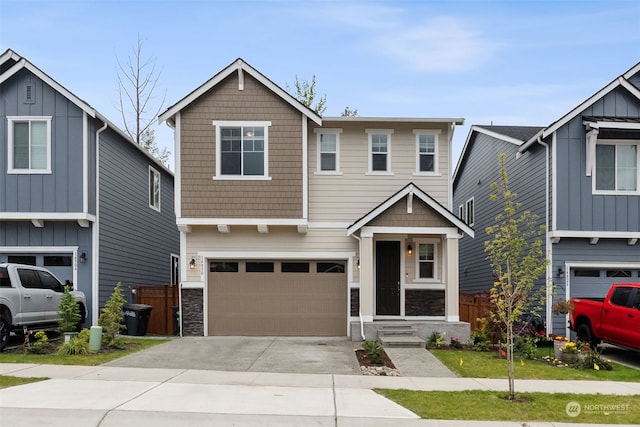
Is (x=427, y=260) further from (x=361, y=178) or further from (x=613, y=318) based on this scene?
(x=613, y=318)

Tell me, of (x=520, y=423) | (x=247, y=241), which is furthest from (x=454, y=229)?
(x=520, y=423)

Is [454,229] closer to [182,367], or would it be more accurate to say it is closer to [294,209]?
[294,209]

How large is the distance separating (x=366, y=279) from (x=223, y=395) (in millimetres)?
7753

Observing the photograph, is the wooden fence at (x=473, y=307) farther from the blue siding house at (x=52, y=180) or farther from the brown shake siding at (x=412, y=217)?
the blue siding house at (x=52, y=180)

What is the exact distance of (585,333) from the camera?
1445 cm

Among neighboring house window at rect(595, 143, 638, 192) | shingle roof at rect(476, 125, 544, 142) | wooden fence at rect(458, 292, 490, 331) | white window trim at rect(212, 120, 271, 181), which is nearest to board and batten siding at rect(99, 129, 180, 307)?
white window trim at rect(212, 120, 271, 181)

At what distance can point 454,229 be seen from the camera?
16.0 m

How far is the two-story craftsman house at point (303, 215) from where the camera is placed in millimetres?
16266

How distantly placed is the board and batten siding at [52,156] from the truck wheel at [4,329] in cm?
388

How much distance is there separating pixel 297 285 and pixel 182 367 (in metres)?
6.24

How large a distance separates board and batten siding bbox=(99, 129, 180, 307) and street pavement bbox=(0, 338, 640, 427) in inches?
249

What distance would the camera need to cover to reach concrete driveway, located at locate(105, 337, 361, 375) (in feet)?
37.4

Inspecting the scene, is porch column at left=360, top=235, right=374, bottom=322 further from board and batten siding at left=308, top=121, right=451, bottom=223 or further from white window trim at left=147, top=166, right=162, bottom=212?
white window trim at left=147, top=166, right=162, bottom=212

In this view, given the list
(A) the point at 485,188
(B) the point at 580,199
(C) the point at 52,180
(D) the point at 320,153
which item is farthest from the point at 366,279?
(C) the point at 52,180
